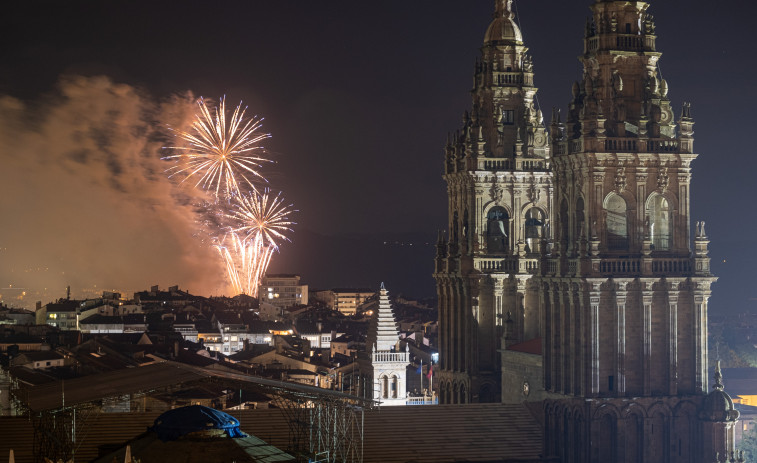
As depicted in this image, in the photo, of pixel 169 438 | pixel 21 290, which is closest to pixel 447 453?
pixel 169 438

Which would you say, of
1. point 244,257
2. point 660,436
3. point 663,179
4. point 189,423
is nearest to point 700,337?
point 660,436

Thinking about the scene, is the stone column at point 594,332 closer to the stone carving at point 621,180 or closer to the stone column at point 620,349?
the stone column at point 620,349

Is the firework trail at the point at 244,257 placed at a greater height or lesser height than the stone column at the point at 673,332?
greater

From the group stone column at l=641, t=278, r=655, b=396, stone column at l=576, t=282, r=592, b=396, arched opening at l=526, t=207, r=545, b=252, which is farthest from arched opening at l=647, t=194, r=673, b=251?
arched opening at l=526, t=207, r=545, b=252

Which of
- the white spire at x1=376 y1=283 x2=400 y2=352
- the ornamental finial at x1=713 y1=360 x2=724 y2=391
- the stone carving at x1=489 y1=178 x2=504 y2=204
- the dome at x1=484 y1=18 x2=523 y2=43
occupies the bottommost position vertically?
the ornamental finial at x1=713 y1=360 x2=724 y2=391

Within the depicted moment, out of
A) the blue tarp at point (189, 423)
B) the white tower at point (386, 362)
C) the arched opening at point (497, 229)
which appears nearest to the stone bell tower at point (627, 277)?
→ the blue tarp at point (189, 423)

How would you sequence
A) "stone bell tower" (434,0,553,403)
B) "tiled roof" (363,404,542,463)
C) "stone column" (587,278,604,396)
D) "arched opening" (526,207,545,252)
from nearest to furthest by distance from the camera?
1. "tiled roof" (363,404,542,463)
2. "stone column" (587,278,604,396)
3. "stone bell tower" (434,0,553,403)
4. "arched opening" (526,207,545,252)

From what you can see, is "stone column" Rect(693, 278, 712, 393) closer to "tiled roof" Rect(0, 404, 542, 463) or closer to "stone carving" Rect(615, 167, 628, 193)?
"stone carving" Rect(615, 167, 628, 193)
